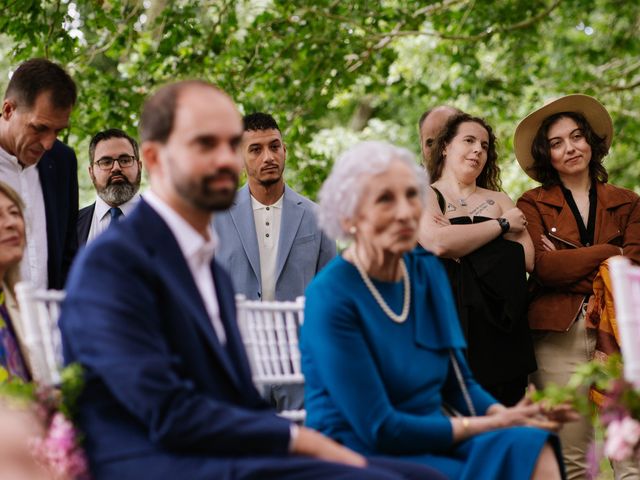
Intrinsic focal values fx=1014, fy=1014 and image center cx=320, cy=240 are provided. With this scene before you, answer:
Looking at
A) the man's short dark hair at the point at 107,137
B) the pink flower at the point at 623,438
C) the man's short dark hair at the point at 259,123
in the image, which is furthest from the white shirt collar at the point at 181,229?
the man's short dark hair at the point at 107,137

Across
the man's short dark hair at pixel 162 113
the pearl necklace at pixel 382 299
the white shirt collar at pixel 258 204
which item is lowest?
the pearl necklace at pixel 382 299

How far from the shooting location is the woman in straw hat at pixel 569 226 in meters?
4.89

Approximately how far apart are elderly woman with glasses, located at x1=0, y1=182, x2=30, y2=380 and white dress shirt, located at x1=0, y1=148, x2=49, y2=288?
3.08 feet

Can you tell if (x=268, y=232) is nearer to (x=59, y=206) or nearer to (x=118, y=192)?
(x=118, y=192)

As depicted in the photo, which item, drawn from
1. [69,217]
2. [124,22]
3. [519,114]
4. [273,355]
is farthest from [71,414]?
[519,114]

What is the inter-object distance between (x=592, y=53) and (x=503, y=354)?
7.65 meters

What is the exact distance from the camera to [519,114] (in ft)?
40.1

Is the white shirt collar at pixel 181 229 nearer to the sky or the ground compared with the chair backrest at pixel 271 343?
nearer to the sky

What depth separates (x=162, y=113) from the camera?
106 inches

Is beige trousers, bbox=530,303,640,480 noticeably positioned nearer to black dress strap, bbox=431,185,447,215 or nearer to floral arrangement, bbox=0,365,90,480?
black dress strap, bbox=431,185,447,215

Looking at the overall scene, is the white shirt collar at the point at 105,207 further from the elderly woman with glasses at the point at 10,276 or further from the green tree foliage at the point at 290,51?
the elderly woman with glasses at the point at 10,276

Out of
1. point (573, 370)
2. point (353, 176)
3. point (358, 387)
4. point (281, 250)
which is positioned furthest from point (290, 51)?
point (358, 387)

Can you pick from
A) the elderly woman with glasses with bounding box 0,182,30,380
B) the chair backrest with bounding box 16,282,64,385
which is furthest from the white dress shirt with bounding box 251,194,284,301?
the chair backrest with bounding box 16,282,64,385

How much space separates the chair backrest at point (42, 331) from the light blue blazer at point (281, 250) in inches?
88.9
